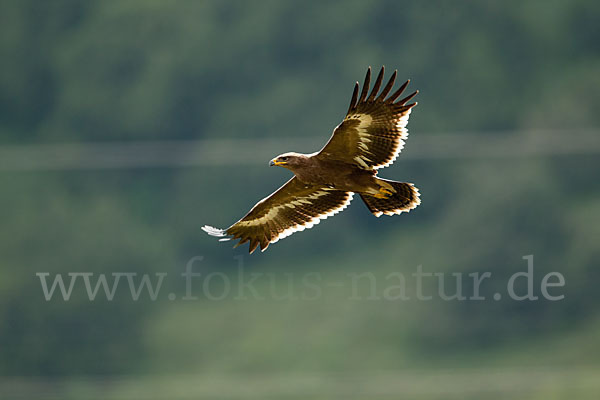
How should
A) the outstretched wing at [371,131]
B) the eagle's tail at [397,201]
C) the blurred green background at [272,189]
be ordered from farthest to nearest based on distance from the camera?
the blurred green background at [272,189] → the eagle's tail at [397,201] → the outstretched wing at [371,131]

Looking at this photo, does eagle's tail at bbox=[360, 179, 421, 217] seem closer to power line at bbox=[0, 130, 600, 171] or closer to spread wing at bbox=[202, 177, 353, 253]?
spread wing at bbox=[202, 177, 353, 253]

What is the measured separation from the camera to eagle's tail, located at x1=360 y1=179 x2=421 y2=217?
8.25 meters

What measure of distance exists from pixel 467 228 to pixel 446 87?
6208 millimetres

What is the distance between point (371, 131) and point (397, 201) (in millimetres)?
768

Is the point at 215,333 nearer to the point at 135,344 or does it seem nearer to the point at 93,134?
the point at 135,344

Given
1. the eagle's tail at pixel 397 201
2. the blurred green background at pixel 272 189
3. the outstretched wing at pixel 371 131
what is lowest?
the eagle's tail at pixel 397 201

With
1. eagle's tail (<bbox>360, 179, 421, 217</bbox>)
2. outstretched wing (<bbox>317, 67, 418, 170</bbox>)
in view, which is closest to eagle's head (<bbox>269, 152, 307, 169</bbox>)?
outstretched wing (<bbox>317, 67, 418, 170</bbox>)

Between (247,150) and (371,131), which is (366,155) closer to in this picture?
(371,131)

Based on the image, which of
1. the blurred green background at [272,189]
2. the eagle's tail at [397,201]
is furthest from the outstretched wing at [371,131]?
the blurred green background at [272,189]

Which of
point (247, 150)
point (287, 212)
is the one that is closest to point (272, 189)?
point (247, 150)

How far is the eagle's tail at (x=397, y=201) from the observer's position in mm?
8250

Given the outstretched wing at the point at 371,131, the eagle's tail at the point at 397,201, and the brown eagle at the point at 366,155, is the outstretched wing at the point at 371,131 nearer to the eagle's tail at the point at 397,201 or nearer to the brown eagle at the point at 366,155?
the brown eagle at the point at 366,155

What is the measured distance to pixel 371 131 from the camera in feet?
25.8

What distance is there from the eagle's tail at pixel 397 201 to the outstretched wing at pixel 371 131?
40 cm
